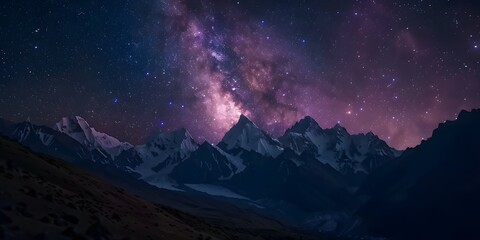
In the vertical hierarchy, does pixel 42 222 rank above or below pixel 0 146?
below

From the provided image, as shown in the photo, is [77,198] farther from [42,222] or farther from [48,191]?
[42,222]

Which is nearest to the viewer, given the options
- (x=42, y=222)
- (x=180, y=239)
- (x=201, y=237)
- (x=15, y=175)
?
(x=42, y=222)

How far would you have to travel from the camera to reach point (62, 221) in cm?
3531

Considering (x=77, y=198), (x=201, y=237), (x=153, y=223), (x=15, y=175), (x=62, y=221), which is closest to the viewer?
(x=62, y=221)

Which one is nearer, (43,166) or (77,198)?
(77,198)

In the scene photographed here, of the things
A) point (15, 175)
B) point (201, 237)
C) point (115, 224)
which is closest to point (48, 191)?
point (15, 175)

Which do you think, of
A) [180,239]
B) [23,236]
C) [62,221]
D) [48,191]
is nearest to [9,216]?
[23,236]

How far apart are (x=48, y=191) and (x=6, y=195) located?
8.07 meters

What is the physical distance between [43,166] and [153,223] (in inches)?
697

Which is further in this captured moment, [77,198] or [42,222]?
[77,198]

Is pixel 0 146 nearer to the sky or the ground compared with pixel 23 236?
nearer to the sky

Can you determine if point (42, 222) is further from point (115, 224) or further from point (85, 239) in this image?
point (115, 224)

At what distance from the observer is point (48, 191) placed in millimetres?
42469

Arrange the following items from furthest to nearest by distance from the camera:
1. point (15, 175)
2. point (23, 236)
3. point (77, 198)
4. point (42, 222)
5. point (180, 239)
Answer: point (180, 239), point (77, 198), point (15, 175), point (42, 222), point (23, 236)
